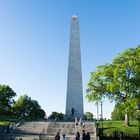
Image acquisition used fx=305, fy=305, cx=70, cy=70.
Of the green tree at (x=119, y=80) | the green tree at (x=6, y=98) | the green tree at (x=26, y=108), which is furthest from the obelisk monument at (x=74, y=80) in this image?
the green tree at (x=26, y=108)

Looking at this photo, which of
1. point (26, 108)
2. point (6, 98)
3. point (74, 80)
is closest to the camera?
point (74, 80)

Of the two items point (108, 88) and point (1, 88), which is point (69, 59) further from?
point (1, 88)

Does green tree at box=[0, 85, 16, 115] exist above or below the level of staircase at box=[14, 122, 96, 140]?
above

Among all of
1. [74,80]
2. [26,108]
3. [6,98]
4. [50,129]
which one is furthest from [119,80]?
[26,108]

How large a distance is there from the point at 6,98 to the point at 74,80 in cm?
2841

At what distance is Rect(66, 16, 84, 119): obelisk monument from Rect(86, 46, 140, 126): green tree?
498 inches

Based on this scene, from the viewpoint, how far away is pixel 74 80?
2199 inches

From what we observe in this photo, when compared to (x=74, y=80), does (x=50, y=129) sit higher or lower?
lower

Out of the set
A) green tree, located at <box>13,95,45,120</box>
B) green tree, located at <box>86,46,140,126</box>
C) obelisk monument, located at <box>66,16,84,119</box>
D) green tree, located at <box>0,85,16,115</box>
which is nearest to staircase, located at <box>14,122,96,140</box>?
green tree, located at <box>86,46,140,126</box>

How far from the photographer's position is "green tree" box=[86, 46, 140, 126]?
3656 cm

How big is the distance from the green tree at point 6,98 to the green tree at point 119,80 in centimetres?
3917

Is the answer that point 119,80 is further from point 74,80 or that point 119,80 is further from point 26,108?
point 26,108

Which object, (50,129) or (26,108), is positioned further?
(26,108)

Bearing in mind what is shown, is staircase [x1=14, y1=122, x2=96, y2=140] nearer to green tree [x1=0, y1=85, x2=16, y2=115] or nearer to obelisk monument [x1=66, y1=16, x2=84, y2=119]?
obelisk monument [x1=66, y1=16, x2=84, y2=119]
